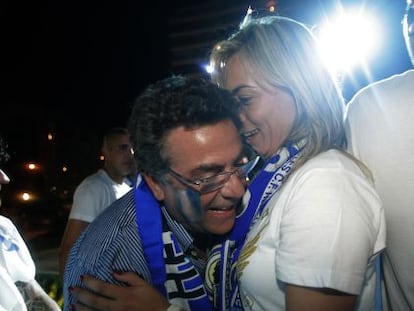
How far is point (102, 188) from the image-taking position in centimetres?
459

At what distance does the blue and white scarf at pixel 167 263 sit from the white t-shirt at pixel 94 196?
2.81 m

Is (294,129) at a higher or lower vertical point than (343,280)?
higher

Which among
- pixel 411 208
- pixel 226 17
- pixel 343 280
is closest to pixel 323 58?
pixel 411 208

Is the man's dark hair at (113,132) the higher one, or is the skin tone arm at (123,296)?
the man's dark hair at (113,132)

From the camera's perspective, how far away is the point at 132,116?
1.81 metres

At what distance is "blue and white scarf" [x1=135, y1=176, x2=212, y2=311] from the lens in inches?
64.0

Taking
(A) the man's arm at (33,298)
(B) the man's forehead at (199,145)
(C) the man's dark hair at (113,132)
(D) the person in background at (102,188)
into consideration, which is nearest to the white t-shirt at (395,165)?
(B) the man's forehead at (199,145)

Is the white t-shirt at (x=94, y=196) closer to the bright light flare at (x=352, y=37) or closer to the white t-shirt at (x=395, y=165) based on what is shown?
the bright light flare at (x=352, y=37)

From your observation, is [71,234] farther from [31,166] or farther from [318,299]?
[31,166]

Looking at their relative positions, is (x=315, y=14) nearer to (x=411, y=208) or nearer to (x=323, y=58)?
(x=323, y=58)

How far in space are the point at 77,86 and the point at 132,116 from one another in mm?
8482

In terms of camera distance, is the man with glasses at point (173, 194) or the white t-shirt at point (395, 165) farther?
the man with glasses at point (173, 194)

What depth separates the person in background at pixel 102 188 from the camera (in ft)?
14.1

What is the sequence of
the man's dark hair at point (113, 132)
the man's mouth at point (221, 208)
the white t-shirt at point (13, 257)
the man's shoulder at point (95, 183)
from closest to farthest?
the man's mouth at point (221, 208)
the white t-shirt at point (13, 257)
the man's shoulder at point (95, 183)
the man's dark hair at point (113, 132)
